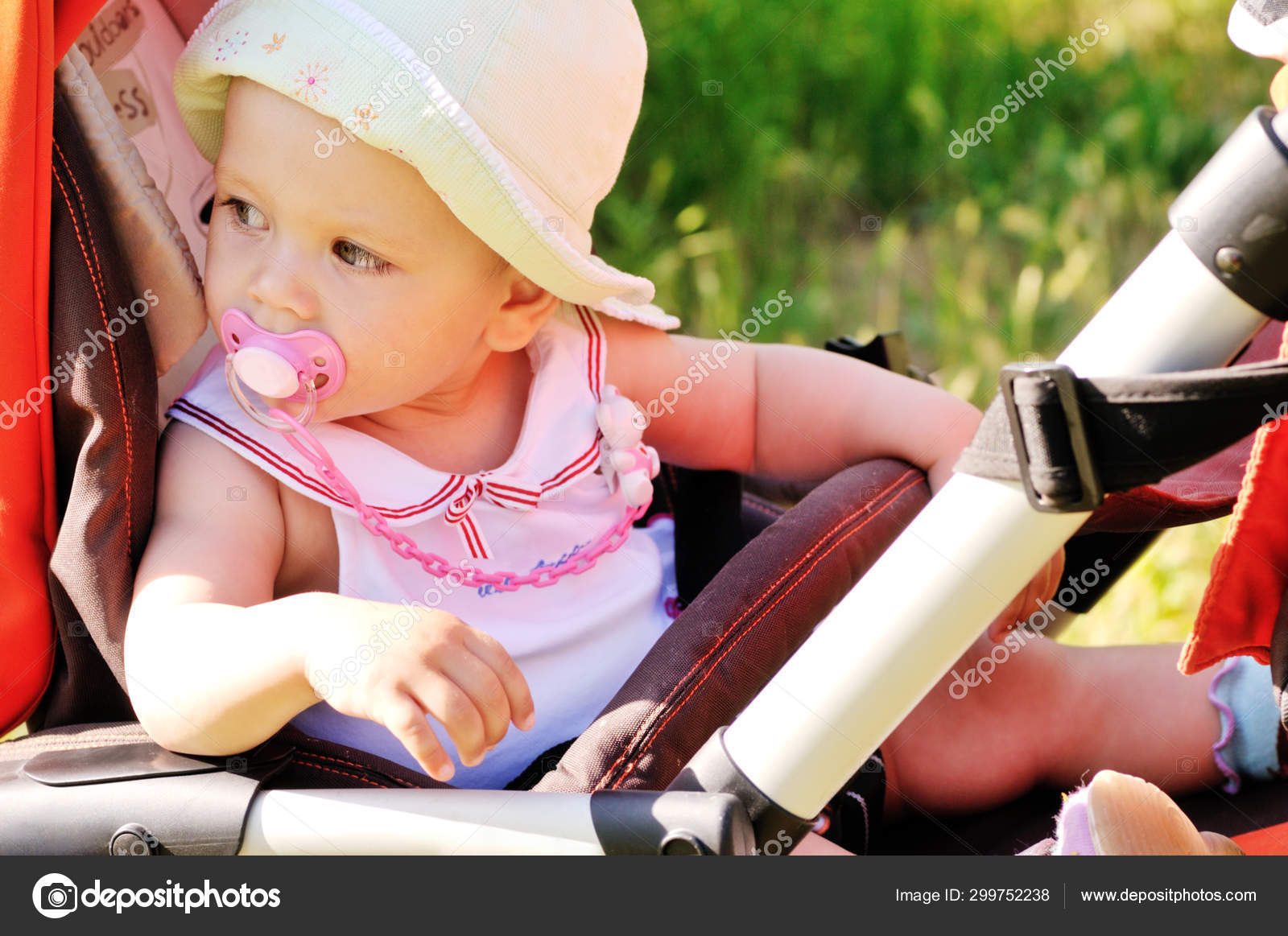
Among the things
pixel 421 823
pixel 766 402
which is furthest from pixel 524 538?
pixel 421 823

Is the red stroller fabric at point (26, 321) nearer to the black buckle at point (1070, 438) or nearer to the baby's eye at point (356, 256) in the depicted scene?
the baby's eye at point (356, 256)

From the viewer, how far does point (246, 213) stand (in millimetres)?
1071

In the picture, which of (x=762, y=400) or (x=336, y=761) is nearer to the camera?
(x=336, y=761)

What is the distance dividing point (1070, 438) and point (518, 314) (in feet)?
1.97

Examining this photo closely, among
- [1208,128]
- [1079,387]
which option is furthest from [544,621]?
[1208,128]

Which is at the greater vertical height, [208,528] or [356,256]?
[356,256]

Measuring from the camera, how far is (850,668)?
78cm

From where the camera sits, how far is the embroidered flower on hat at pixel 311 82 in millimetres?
1005

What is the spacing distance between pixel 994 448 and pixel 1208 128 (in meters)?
2.65

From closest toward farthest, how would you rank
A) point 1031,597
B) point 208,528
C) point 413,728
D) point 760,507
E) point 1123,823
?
point 413,728 → point 1123,823 → point 208,528 → point 1031,597 → point 760,507

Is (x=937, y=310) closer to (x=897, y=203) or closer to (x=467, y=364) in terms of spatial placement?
(x=897, y=203)

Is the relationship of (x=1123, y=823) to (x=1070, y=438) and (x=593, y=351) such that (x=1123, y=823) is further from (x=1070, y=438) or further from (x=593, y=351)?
(x=593, y=351)

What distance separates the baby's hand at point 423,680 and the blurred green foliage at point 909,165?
1.75 m

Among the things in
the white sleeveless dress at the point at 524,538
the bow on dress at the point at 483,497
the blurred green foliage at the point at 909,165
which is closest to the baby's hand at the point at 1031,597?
the white sleeveless dress at the point at 524,538
